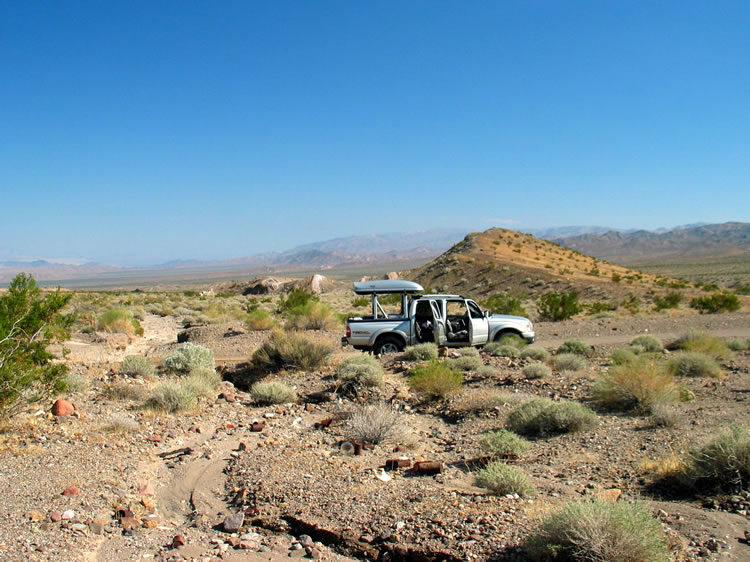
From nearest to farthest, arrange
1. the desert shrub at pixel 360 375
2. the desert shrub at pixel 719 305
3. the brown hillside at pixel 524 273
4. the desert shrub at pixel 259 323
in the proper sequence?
the desert shrub at pixel 360 375, the desert shrub at pixel 259 323, the desert shrub at pixel 719 305, the brown hillside at pixel 524 273

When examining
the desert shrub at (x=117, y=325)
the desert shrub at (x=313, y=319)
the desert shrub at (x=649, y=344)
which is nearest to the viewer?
the desert shrub at (x=649, y=344)

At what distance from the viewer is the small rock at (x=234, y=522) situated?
586cm

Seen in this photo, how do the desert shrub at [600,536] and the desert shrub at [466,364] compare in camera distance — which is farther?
the desert shrub at [466,364]

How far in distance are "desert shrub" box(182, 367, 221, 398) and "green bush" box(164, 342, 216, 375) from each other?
29.4 inches

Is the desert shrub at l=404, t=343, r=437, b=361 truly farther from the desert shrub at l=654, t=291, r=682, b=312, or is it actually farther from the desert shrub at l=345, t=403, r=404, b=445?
the desert shrub at l=654, t=291, r=682, b=312

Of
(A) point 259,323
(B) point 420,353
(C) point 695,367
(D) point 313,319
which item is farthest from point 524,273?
(C) point 695,367

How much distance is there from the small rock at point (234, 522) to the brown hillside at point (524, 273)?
36774 mm

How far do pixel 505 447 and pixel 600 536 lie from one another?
3294mm

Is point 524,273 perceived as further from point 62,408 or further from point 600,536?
point 600,536

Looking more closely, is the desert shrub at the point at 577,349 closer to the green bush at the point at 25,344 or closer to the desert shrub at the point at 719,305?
the green bush at the point at 25,344

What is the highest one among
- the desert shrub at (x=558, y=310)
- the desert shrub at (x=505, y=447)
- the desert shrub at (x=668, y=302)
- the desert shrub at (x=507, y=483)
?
the desert shrub at (x=507, y=483)

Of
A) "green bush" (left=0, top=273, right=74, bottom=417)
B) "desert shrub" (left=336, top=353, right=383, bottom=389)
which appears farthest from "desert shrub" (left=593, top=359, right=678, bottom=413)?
"green bush" (left=0, top=273, right=74, bottom=417)

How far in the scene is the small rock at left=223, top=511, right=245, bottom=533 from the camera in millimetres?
5855

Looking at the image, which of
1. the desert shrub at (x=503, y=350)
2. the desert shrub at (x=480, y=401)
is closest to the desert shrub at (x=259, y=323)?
the desert shrub at (x=503, y=350)
